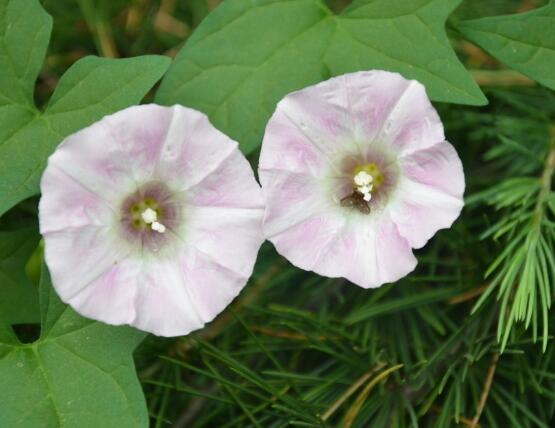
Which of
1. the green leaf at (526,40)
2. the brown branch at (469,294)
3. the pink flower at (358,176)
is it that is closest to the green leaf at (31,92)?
the pink flower at (358,176)

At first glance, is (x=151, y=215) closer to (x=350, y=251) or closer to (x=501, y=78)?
(x=350, y=251)

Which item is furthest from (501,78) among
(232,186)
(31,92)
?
(31,92)

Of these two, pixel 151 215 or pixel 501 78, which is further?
pixel 501 78

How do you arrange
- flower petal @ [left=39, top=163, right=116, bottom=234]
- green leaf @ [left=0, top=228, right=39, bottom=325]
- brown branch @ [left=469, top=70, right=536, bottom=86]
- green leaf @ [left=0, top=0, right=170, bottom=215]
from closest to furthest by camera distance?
flower petal @ [left=39, top=163, right=116, bottom=234], green leaf @ [left=0, top=0, right=170, bottom=215], green leaf @ [left=0, top=228, right=39, bottom=325], brown branch @ [left=469, top=70, right=536, bottom=86]

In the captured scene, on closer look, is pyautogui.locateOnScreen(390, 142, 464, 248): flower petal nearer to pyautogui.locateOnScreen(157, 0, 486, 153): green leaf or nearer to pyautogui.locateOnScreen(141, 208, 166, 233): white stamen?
pyautogui.locateOnScreen(157, 0, 486, 153): green leaf

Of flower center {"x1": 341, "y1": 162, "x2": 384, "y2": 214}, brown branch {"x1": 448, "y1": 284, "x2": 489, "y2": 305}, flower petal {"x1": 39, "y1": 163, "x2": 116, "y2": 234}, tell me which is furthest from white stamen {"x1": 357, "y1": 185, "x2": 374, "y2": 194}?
flower petal {"x1": 39, "y1": 163, "x2": 116, "y2": 234}

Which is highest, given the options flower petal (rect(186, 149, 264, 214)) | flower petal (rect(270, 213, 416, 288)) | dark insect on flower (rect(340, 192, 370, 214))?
flower petal (rect(186, 149, 264, 214))

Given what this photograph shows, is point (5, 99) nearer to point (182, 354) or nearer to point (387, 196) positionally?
point (182, 354)
